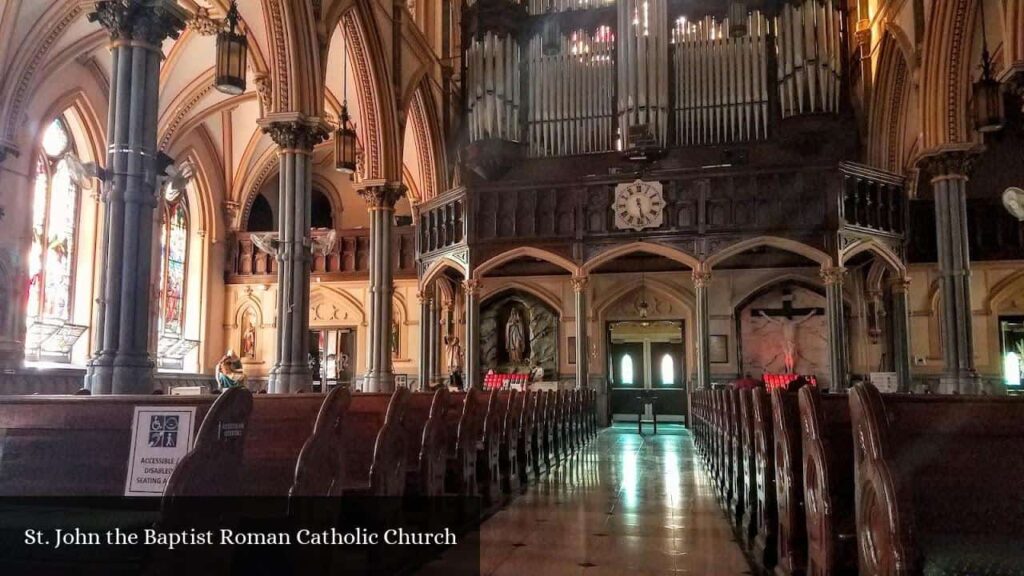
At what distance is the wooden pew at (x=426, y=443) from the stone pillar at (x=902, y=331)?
507 inches

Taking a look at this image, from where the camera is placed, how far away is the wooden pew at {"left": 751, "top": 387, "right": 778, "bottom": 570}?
14.1ft

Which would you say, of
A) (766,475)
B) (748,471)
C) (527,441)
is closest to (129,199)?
(527,441)

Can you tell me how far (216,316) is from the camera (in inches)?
831

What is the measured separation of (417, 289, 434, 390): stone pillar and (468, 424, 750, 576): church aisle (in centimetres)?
843

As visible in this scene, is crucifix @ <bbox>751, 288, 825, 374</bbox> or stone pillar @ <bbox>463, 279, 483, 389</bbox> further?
crucifix @ <bbox>751, 288, 825, 374</bbox>

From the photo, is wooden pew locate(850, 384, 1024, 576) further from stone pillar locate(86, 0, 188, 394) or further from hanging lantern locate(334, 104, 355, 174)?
hanging lantern locate(334, 104, 355, 174)

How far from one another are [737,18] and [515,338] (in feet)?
31.1

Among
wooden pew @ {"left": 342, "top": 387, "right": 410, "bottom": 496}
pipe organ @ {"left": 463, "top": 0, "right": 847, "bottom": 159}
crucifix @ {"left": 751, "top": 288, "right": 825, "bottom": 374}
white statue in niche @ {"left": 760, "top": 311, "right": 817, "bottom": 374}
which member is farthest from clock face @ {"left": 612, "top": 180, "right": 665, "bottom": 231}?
wooden pew @ {"left": 342, "top": 387, "right": 410, "bottom": 496}

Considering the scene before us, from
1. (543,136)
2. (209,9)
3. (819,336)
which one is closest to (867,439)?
(209,9)

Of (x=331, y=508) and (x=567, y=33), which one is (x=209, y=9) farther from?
(x=331, y=508)

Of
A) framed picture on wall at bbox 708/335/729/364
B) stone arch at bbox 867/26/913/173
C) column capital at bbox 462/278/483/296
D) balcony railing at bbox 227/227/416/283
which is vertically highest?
stone arch at bbox 867/26/913/173

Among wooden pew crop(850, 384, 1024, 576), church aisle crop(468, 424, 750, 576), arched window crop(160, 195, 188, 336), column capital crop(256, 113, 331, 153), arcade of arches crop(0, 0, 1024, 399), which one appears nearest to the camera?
wooden pew crop(850, 384, 1024, 576)

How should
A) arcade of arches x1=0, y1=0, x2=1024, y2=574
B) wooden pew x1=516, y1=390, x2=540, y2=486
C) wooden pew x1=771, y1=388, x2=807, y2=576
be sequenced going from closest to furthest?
wooden pew x1=771, y1=388, x2=807, y2=576
wooden pew x1=516, y1=390, x2=540, y2=486
arcade of arches x1=0, y1=0, x2=1024, y2=574

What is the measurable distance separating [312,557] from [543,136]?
15.7 metres
